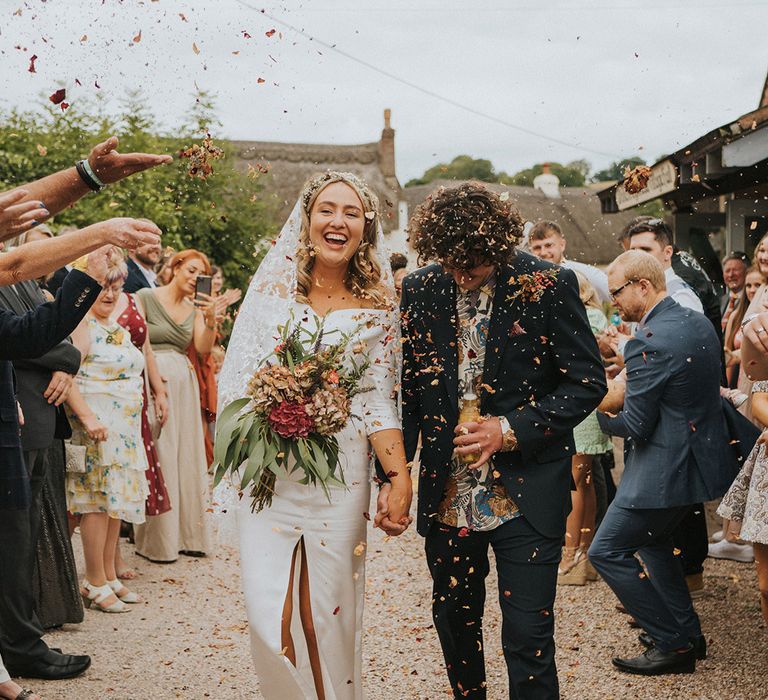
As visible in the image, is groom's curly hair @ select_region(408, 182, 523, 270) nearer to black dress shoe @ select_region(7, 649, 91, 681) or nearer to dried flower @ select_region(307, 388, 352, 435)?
dried flower @ select_region(307, 388, 352, 435)

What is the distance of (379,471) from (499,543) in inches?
24.7

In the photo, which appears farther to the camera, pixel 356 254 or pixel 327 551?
pixel 356 254

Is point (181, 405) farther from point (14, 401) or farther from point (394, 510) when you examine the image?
point (394, 510)

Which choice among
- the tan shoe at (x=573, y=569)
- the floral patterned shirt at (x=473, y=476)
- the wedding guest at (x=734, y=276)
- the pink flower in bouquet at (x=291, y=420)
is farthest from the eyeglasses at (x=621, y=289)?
the wedding guest at (x=734, y=276)

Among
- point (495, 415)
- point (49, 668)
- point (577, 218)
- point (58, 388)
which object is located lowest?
point (49, 668)

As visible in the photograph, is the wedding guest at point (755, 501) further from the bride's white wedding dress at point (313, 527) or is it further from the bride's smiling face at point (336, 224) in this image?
the bride's smiling face at point (336, 224)

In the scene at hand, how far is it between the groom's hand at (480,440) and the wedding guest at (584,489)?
3.17 m

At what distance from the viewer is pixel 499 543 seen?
3.88 m

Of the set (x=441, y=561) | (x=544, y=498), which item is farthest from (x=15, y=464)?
(x=544, y=498)

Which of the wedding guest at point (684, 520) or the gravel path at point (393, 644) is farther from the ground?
the wedding guest at point (684, 520)

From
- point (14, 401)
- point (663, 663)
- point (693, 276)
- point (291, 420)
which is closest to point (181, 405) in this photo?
point (14, 401)

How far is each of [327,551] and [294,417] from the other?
Answer: 2.02 ft

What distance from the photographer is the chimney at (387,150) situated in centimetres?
2960

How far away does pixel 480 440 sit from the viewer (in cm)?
373
